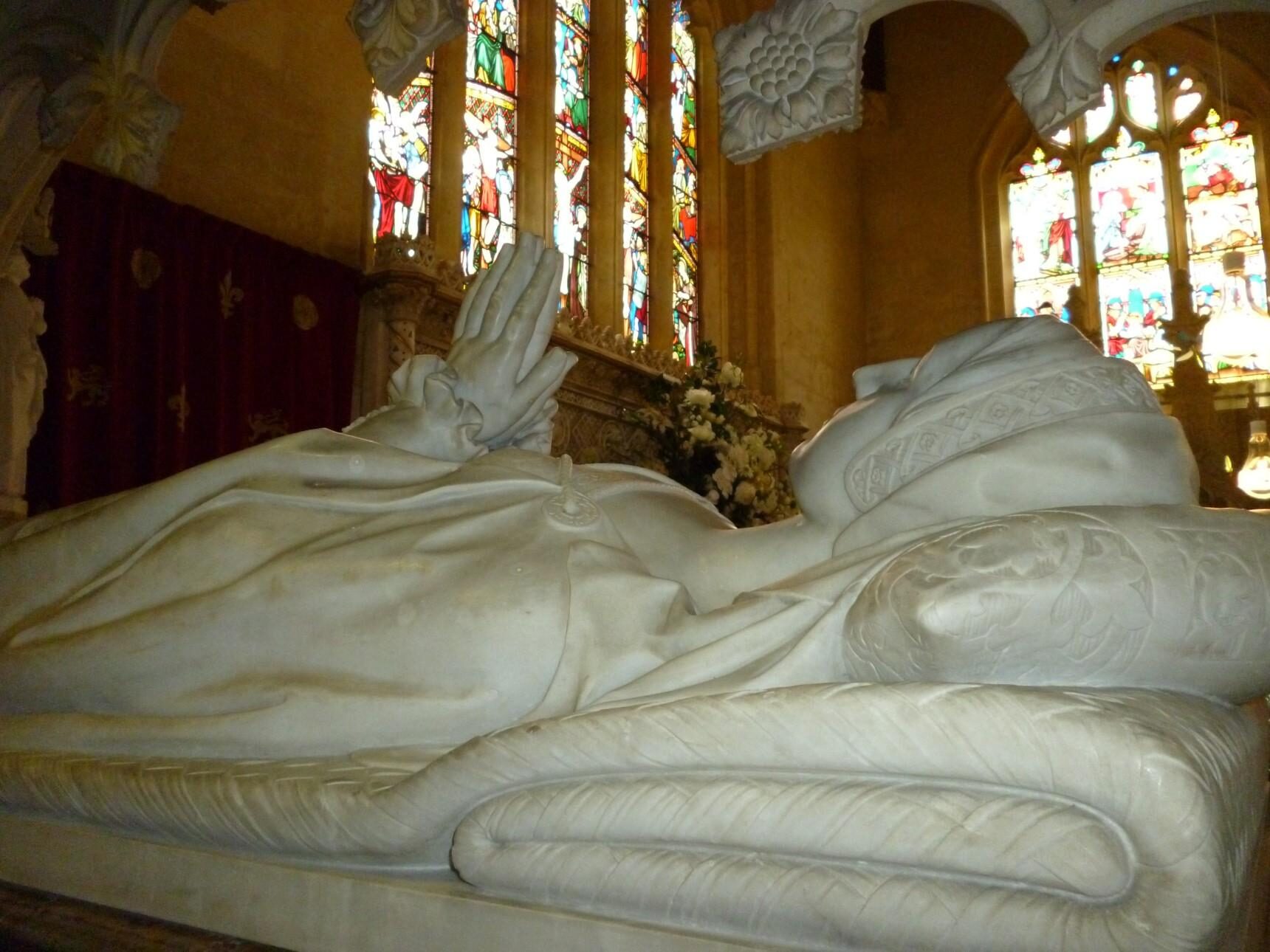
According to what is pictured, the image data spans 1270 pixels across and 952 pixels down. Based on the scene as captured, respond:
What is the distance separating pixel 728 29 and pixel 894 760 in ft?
5.45

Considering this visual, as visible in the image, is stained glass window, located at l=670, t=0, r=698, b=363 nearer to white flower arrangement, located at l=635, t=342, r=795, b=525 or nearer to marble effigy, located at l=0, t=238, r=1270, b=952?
white flower arrangement, located at l=635, t=342, r=795, b=525

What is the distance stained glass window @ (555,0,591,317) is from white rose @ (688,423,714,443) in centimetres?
159

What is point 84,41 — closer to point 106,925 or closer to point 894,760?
point 106,925

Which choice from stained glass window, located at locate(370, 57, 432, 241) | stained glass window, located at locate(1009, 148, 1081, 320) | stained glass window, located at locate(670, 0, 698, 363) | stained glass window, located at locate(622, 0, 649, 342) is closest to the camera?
stained glass window, located at locate(370, 57, 432, 241)

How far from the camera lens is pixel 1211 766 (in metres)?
0.84

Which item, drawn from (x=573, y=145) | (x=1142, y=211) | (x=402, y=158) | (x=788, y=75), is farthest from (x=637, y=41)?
(x=788, y=75)

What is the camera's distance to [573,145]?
7305mm

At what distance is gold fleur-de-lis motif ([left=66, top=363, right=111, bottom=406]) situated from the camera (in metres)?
3.72

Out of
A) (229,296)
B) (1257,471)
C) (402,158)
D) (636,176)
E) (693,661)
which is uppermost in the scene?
(636,176)

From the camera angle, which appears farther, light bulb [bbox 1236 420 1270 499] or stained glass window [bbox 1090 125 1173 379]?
stained glass window [bbox 1090 125 1173 379]

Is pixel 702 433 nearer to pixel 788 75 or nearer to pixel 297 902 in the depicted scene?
pixel 788 75

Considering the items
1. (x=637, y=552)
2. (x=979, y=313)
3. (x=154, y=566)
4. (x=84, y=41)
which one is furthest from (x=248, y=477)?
(x=979, y=313)

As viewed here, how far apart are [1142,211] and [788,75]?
9.74 metres

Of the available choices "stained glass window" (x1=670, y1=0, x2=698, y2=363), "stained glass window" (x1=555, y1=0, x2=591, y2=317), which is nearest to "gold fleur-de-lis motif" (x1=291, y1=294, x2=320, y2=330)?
"stained glass window" (x1=555, y1=0, x2=591, y2=317)
